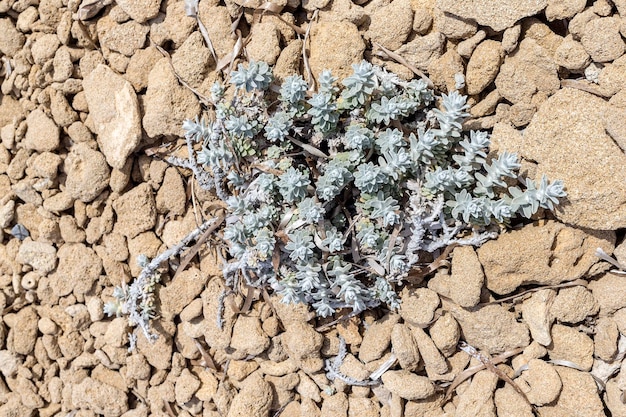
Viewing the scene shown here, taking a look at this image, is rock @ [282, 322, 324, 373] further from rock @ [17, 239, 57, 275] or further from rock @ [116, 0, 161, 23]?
rock @ [116, 0, 161, 23]

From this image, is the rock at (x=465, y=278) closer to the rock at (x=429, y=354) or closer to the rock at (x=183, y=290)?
the rock at (x=429, y=354)

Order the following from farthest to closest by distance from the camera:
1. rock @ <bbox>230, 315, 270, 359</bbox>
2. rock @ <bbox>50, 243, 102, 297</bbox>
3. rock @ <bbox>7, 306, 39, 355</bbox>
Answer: rock @ <bbox>7, 306, 39, 355</bbox> → rock @ <bbox>50, 243, 102, 297</bbox> → rock @ <bbox>230, 315, 270, 359</bbox>

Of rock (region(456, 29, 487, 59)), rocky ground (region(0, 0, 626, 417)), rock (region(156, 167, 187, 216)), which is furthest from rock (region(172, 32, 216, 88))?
rock (region(456, 29, 487, 59))

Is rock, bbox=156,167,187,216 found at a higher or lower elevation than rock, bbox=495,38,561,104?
lower

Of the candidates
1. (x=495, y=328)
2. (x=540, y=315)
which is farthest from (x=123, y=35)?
(x=540, y=315)

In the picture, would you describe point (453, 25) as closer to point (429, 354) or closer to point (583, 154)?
point (583, 154)

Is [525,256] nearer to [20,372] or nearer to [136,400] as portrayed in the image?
[136,400]

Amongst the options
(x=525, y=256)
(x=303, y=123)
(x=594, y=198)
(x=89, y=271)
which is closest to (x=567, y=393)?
(x=525, y=256)
